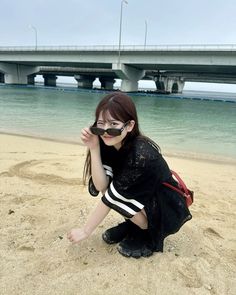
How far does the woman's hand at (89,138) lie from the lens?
6.52 feet

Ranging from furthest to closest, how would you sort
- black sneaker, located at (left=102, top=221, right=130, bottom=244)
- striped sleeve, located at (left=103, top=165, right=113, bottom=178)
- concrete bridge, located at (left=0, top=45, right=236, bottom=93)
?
concrete bridge, located at (left=0, top=45, right=236, bottom=93), black sneaker, located at (left=102, top=221, right=130, bottom=244), striped sleeve, located at (left=103, top=165, right=113, bottom=178)

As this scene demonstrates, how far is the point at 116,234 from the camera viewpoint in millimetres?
2316

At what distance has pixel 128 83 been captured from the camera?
1575 inches

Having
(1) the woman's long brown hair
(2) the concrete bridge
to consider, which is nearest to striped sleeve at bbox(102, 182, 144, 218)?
(1) the woman's long brown hair

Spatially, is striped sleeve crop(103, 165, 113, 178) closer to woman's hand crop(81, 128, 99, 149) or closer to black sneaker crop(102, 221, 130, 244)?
woman's hand crop(81, 128, 99, 149)

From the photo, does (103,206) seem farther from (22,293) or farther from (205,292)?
(205,292)

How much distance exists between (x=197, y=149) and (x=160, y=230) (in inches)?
237

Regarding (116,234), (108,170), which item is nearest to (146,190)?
(108,170)

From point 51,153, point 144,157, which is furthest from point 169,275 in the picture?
point 51,153

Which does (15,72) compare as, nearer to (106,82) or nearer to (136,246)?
(106,82)

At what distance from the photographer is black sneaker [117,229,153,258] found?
213 centimetres

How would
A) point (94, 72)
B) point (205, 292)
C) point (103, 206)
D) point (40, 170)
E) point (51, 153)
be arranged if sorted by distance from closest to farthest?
1. point (205, 292)
2. point (103, 206)
3. point (40, 170)
4. point (51, 153)
5. point (94, 72)

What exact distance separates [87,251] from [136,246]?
372 mm

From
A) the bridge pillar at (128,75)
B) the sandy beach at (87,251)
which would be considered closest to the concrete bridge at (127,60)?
the bridge pillar at (128,75)
